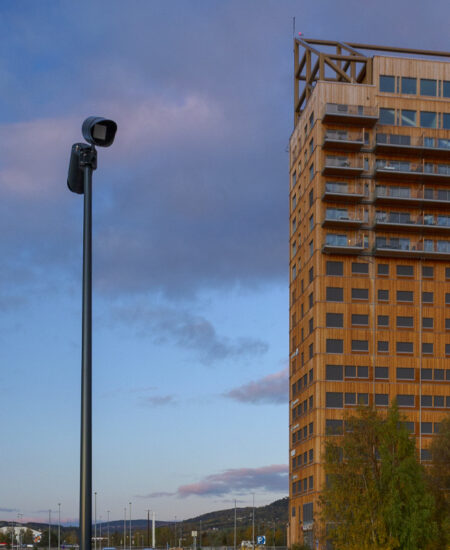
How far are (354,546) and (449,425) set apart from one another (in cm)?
2320

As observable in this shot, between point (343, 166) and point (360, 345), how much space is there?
24.5 m

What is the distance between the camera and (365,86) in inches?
4973

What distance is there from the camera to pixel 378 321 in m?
123

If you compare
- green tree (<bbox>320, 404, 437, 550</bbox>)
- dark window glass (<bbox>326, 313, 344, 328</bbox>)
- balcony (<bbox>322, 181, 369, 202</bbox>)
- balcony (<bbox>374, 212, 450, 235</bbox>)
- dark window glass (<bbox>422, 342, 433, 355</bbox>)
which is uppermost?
balcony (<bbox>322, 181, 369, 202</bbox>)

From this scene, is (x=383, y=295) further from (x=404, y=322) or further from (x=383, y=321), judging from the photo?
(x=404, y=322)

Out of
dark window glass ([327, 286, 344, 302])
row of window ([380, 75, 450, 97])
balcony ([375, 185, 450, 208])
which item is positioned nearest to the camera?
dark window glass ([327, 286, 344, 302])

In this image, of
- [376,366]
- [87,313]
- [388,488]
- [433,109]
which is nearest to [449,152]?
[433,109]

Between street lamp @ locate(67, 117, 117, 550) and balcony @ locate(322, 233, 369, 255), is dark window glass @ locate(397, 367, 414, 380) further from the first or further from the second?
street lamp @ locate(67, 117, 117, 550)

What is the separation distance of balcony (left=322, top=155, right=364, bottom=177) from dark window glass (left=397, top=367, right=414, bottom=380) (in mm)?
27276

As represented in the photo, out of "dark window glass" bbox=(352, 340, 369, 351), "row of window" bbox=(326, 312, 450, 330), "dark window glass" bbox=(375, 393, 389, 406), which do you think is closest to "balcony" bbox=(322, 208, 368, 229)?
"row of window" bbox=(326, 312, 450, 330)

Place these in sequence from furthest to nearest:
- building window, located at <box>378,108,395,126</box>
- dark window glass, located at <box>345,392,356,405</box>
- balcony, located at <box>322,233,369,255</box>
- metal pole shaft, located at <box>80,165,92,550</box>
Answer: building window, located at <box>378,108,395,126</box>, balcony, located at <box>322,233,369,255</box>, dark window glass, located at <box>345,392,356,405</box>, metal pole shaft, located at <box>80,165,92,550</box>

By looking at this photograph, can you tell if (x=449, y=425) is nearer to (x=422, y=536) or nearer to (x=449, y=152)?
(x=422, y=536)

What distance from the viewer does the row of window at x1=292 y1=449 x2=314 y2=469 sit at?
120m

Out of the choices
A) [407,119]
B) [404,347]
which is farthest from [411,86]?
[404,347]
